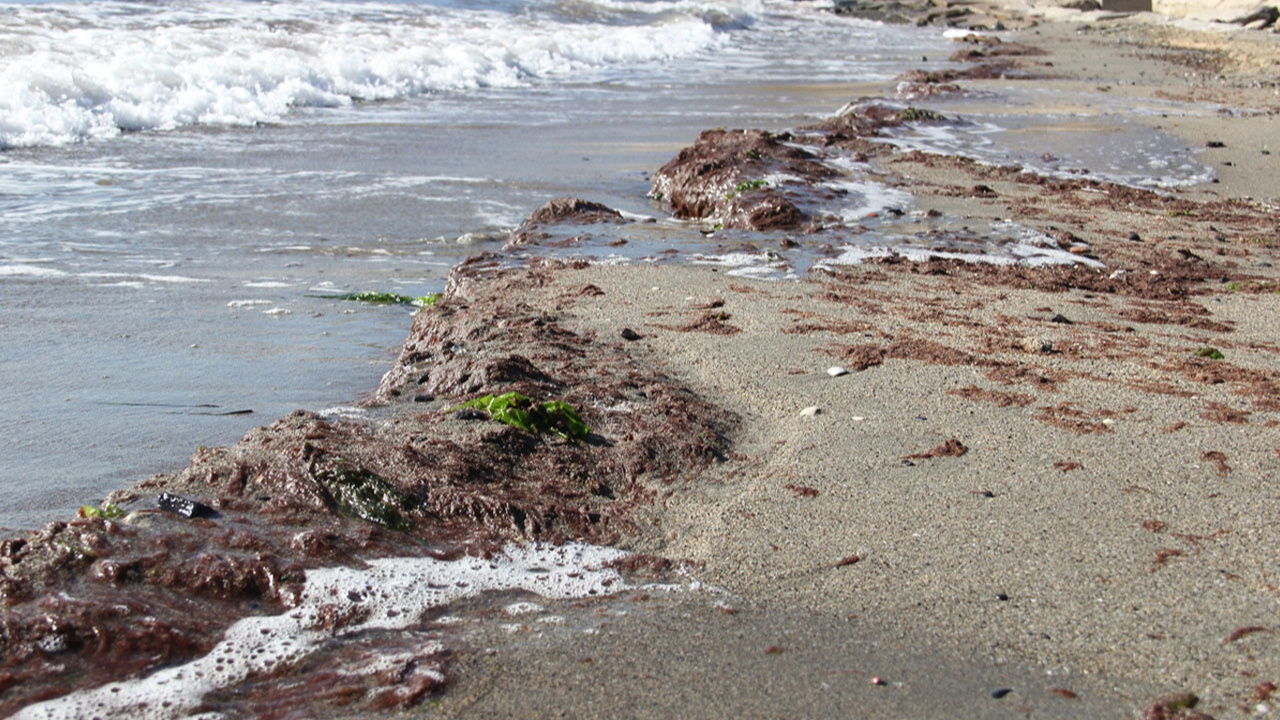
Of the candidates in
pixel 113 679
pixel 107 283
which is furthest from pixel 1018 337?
pixel 107 283

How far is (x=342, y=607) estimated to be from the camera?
2.70 metres

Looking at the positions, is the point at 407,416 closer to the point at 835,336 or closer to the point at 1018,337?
the point at 835,336

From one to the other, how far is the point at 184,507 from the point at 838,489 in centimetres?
202

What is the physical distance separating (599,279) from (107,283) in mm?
2876

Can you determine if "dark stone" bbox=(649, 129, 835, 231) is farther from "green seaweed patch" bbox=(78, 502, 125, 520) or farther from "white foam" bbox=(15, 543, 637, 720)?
"green seaweed patch" bbox=(78, 502, 125, 520)

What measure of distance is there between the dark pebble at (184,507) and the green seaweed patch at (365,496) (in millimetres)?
334

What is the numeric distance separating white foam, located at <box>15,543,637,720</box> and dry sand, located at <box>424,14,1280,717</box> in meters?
0.26

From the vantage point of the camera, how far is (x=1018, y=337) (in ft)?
16.5

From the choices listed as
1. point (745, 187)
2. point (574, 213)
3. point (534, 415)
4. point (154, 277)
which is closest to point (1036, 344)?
point (534, 415)

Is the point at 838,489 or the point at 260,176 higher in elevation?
the point at 260,176

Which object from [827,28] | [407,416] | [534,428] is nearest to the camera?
[534,428]

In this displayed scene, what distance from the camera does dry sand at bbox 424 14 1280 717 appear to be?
243cm

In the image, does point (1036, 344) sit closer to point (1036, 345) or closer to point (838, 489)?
point (1036, 345)

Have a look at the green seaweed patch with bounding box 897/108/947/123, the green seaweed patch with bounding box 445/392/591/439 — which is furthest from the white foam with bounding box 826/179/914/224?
the green seaweed patch with bounding box 445/392/591/439
